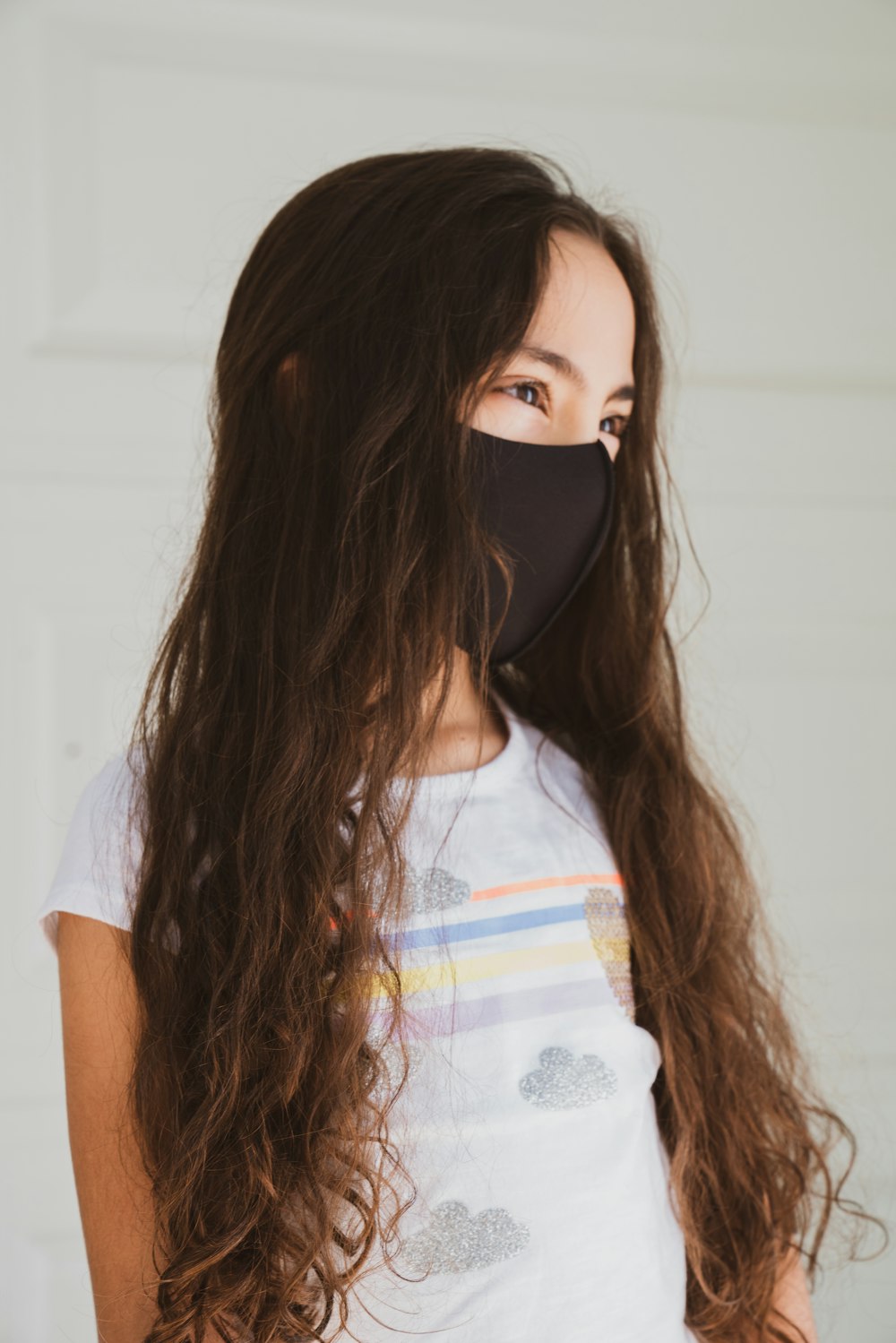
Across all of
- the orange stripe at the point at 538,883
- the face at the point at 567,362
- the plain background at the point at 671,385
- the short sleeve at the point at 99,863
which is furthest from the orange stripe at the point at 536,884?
the plain background at the point at 671,385

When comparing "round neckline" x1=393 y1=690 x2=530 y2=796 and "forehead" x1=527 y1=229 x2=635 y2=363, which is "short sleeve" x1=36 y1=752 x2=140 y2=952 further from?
"forehead" x1=527 y1=229 x2=635 y2=363

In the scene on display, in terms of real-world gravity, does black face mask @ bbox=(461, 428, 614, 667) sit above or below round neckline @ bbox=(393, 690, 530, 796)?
above

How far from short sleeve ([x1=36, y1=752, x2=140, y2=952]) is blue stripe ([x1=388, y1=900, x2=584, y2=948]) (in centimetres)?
19

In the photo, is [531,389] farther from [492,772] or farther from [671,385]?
[671,385]

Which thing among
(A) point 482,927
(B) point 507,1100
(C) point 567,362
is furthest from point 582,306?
(B) point 507,1100

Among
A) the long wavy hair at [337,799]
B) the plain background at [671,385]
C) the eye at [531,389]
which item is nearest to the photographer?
the long wavy hair at [337,799]

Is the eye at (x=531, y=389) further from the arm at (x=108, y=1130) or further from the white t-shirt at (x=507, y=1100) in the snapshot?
the arm at (x=108, y=1130)

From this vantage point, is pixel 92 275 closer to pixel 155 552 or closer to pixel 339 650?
pixel 155 552

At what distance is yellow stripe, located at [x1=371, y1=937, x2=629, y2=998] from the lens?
83cm

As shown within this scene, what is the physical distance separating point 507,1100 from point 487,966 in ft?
0.30

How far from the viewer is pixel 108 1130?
0.79 meters

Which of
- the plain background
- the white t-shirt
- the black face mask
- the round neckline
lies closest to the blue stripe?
the white t-shirt

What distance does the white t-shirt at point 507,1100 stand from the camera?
2.60 feet

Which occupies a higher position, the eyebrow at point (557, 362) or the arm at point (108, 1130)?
the eyebrow at point (557, 362)
